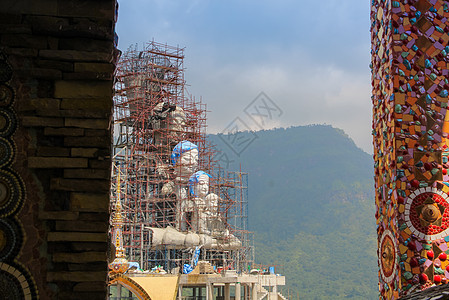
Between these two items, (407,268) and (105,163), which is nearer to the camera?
(105,163)

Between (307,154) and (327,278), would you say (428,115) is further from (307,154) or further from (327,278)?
(307,154)

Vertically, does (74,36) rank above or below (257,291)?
above

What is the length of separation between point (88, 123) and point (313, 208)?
73900 mm

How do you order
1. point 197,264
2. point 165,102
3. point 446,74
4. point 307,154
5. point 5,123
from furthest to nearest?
point 307,154, point 165,102, point 197,264, point 446,74, point 5,123

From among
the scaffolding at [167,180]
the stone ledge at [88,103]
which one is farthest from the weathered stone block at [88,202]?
the scaffolding at [167,180]

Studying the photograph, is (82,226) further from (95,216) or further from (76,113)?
(76,113)

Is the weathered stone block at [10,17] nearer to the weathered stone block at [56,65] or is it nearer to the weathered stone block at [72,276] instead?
the weathered stone block at [56,65]

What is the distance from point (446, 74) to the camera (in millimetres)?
6188

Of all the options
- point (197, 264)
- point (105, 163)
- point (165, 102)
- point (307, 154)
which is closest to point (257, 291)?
point (197, 264)

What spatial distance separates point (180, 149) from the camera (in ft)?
91.4

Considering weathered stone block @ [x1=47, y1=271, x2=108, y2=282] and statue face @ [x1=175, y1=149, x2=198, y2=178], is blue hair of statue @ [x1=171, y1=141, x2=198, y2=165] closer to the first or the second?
statue face @ [x1=175, y1=149, x2=198, y2=178]

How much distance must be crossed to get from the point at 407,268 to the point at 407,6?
2456 millimetres

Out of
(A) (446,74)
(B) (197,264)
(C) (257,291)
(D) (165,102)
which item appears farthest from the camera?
(D) (165,102)

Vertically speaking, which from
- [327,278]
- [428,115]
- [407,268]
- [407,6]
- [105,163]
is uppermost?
[407,6]
